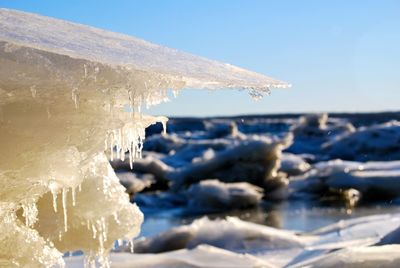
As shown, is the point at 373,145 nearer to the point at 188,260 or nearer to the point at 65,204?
the point at 188,260

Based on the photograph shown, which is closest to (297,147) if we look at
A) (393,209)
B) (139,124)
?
(393,209)

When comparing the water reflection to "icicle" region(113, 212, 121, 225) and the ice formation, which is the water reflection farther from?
the ice formation

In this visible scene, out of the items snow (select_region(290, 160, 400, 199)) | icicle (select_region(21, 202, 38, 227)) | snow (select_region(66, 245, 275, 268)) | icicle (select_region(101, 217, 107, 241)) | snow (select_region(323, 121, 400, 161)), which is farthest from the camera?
snow (select_region(323, 121, 400, 161))

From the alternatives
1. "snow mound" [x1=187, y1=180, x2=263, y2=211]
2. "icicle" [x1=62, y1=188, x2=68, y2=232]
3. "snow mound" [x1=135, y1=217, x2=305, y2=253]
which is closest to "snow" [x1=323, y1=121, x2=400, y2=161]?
"snow mound" [x1=187, y1=180, x2=263, y2=211]

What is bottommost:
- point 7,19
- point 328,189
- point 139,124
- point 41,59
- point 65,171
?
point 328,189

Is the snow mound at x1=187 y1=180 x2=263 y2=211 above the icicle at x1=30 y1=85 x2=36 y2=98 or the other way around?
the other way around

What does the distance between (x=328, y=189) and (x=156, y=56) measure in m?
6.86

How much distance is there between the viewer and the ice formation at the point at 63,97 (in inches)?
51.8

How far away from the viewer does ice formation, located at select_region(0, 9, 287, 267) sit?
4.32ft

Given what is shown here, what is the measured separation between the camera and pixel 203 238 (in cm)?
398

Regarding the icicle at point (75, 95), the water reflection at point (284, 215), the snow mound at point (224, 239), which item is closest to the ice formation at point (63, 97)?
the icicle at point (75, 95)

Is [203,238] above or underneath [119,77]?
underneath

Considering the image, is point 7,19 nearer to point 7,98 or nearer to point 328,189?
point 7,98

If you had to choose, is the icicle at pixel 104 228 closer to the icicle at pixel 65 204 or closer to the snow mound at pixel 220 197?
the icicle at pixel 65 204
